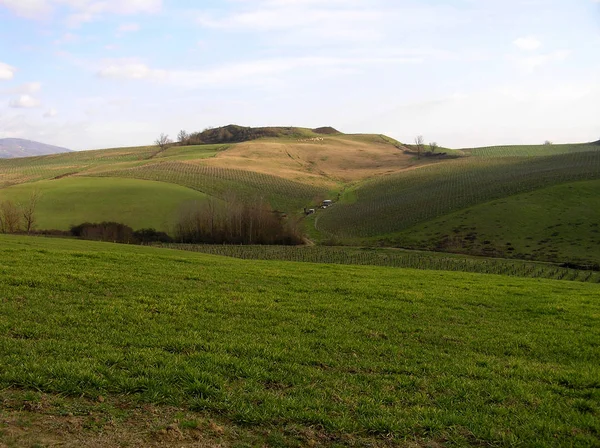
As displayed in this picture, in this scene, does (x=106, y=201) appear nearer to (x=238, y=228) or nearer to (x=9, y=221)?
(x=9, y=221)

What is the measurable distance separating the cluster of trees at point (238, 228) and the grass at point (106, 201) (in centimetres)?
582

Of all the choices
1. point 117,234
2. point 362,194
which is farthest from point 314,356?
point 362,194

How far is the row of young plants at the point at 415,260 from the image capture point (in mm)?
43188

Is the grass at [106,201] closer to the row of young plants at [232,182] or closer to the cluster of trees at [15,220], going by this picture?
the cluster of trees at [15,220]

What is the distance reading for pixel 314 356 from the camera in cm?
957

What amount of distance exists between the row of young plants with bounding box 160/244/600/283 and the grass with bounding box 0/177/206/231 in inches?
1175

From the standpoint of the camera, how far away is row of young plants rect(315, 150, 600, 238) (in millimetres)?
86562

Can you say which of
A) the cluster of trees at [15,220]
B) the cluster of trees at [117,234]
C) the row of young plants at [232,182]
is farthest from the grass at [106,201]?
the row of young plants at [232,182]

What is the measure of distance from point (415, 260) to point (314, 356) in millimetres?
42862

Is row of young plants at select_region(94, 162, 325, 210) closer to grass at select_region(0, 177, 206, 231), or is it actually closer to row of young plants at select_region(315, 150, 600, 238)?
grass at select_region(0, 177, 206, 231)

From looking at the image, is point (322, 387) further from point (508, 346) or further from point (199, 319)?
point (508, 346)

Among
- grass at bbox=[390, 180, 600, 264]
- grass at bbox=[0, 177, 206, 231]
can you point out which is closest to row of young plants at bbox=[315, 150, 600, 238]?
grass at bbox=[390, 180, 600, 264]

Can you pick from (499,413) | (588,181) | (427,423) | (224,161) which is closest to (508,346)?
(499,413)

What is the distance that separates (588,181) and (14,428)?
98717 mm
